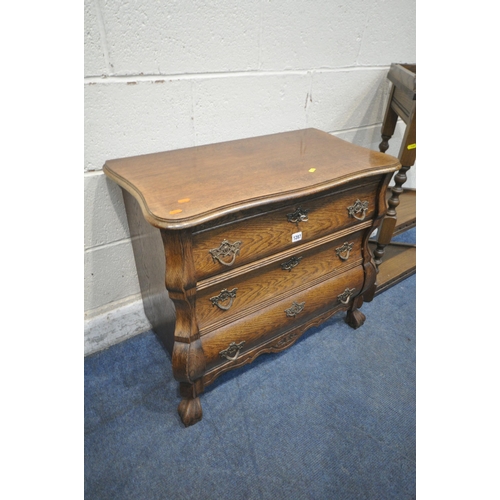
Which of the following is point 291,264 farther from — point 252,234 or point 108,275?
point 108,275

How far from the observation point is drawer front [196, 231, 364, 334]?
1.05 meters

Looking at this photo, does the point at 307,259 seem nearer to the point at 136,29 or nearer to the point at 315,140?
the point at 315,140

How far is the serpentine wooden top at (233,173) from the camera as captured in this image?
2.82ft

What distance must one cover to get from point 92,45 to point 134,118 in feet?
0.79

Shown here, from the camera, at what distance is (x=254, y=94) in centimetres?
142

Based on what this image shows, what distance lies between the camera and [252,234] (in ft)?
3.24

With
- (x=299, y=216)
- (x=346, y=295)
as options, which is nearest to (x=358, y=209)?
(x=299, y=216)

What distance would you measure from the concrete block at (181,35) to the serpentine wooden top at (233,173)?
0.30 m

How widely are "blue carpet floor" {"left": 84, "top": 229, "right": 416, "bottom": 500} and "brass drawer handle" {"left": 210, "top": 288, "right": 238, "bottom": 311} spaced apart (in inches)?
19.0

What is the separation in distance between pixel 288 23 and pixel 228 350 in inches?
52.3

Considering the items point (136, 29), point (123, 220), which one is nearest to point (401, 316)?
point (123, 220)

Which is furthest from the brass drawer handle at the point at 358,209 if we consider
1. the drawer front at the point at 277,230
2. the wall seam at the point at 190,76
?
the wall seam at the point at 190,76

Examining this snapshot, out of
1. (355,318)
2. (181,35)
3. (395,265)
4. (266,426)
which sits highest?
(181,35)

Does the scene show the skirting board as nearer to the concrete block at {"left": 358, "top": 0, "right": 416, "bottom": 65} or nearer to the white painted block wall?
the white painted block wall
